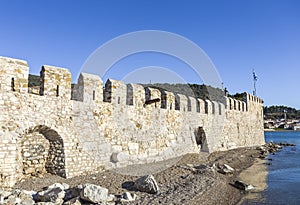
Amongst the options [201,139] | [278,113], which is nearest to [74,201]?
[201,139]

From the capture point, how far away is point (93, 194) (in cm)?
546

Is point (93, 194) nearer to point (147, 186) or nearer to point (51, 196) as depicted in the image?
point (51, 196)

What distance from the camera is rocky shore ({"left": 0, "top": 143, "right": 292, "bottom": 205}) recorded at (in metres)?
5.48

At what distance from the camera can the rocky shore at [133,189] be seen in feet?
18.0

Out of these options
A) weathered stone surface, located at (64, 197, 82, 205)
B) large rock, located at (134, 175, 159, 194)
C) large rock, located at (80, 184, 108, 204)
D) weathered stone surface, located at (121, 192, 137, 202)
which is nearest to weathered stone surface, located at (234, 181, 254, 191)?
large rock, located at (134, 175, 159, 194)

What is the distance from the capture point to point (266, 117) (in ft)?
325

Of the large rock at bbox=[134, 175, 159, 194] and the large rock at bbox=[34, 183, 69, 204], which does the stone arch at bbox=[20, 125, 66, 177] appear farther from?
the large rock at bbox=[134, 175, 159, 194]

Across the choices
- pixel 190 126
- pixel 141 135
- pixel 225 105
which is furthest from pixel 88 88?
pixel 225 105

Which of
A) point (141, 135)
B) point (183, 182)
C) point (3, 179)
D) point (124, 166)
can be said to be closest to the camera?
point (3, 179)

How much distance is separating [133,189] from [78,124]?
2.55 metres

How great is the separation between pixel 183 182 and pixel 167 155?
12.9 feet

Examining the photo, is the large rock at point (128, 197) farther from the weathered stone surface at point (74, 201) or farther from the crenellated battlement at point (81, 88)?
the crenellated battlement at point (81, 88)

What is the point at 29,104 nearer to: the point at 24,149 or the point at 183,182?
the point at 24,149

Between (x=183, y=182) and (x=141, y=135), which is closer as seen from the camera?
(x=183, y=182)
